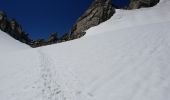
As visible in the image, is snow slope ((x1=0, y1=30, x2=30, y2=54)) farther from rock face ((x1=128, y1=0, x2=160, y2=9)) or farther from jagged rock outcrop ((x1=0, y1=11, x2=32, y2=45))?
rock face ((x1=128, y1=0, x2=160, y2=9))

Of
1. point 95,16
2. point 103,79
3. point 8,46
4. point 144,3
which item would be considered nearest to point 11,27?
point 95,16

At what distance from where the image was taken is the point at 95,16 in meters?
60.4

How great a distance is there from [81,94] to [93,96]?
573 mm

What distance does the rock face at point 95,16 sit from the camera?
190 feet

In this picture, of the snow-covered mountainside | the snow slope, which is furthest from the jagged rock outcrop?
the snow-covered mountainside

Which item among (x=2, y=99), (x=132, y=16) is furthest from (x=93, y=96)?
(x=132, y=16)

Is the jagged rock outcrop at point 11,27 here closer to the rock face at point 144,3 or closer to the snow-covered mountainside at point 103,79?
the rock face at point 144,3

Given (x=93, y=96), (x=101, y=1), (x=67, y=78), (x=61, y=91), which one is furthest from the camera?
(x=101, y=1)

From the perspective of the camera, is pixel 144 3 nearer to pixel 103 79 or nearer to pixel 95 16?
pixel 95 16

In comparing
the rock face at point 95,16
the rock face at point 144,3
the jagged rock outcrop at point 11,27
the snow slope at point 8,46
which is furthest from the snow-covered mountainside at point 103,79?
the jagged rock outcrop at point 11,27

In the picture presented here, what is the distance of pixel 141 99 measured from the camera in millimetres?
7156

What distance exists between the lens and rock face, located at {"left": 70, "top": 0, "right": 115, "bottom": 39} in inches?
2277

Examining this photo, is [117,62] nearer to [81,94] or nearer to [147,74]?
[147,74]

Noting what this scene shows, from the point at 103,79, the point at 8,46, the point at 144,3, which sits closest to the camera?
the point at 103,79
